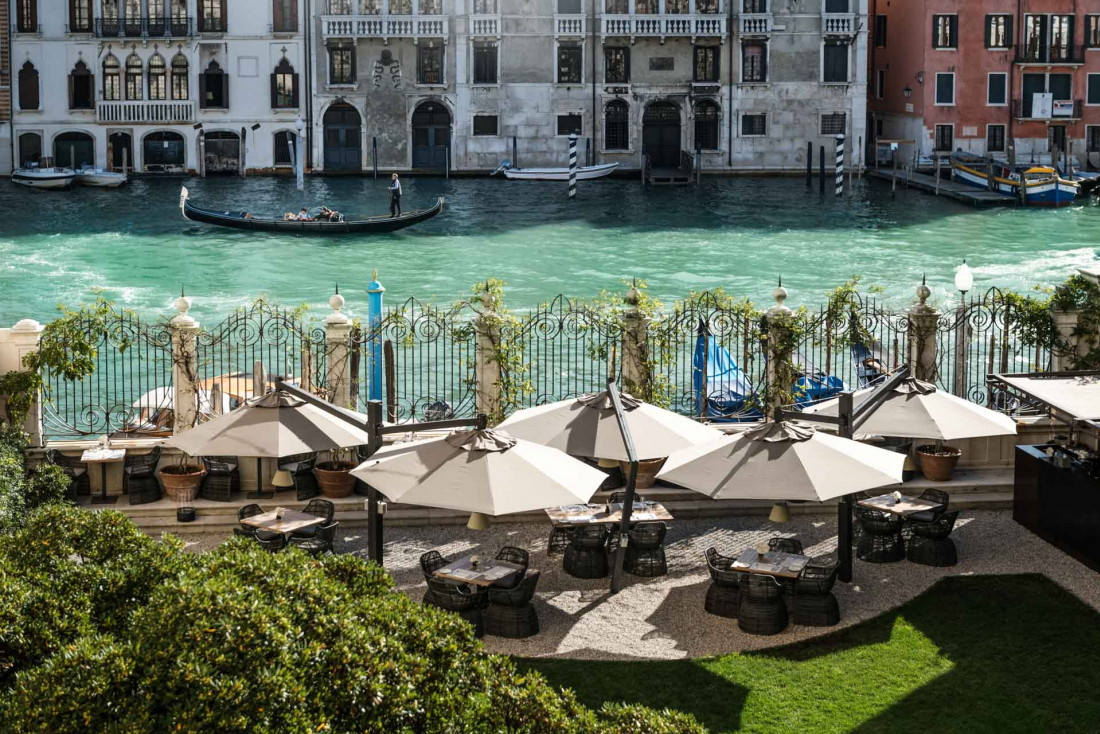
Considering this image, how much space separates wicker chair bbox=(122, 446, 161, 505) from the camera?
512 inches

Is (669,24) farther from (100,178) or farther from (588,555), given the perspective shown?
(588,555)

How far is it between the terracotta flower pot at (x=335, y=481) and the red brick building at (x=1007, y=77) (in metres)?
45.4

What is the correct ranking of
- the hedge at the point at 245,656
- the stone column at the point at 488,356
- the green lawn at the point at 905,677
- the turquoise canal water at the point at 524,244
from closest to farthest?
the hedge at the point at 245,656 < the green lawn at the point at 905,677 < the stone column at the point at 488,356 < the turquoise canal water at the point at 524,244

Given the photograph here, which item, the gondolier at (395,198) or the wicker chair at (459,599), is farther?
the gondolier at (395,198)

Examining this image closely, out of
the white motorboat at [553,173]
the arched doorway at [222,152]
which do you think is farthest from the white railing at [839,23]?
the arched doorway at [222,152]

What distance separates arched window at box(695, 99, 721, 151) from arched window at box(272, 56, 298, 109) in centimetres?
1476

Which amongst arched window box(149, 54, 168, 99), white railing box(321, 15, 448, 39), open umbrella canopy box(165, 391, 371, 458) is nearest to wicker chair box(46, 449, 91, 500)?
open umbrella canopy box(165, 391, 371, 458)

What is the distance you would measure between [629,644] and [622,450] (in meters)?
1.81

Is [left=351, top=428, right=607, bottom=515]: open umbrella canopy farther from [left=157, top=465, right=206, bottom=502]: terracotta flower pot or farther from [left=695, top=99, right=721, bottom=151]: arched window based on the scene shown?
[left=695, top=99, right=721, bottom=151]: arched window

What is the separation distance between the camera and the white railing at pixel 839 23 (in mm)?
54812

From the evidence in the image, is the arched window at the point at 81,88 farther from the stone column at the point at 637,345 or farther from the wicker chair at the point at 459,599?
the wicker chair at the point at 459,599

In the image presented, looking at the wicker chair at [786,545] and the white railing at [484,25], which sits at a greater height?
the white railing at [484,25]

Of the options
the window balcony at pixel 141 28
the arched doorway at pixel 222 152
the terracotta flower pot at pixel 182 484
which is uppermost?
the window balcony at pixel 141 28

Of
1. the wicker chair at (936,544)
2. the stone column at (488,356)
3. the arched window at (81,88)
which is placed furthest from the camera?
the arched window at (81,88)
